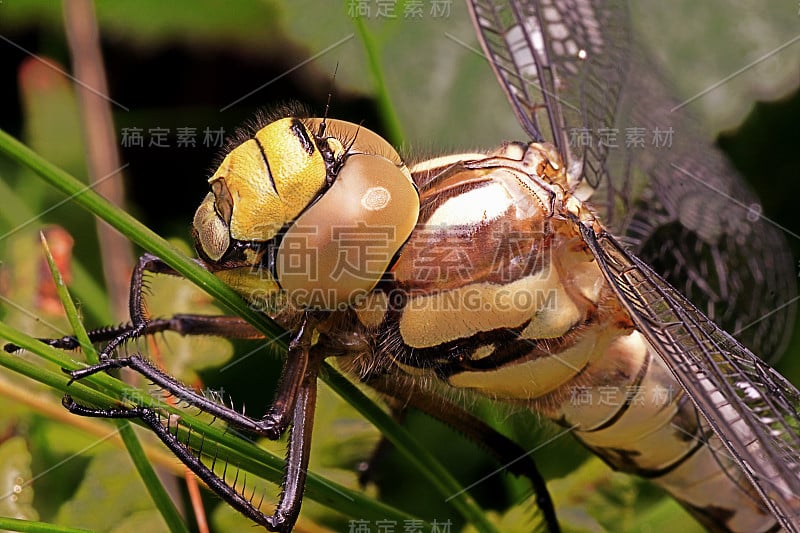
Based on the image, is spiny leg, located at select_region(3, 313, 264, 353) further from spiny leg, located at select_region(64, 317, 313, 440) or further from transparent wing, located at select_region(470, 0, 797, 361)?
transparent wing, located at select_region(470, 0, 797, 361)

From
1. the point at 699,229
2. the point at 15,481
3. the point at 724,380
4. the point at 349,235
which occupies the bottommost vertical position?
the point at 724,380

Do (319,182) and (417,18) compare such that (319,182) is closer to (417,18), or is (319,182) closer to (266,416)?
(266,416)

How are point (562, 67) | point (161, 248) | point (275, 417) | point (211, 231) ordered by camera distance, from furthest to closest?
point (562, 67) → point (275, 417) → point (211, 231) → point (161, 248)

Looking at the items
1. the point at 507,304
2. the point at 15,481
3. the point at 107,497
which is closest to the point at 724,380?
the point at 507,304

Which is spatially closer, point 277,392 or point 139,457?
point 139,457

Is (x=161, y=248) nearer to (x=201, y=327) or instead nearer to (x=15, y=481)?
(x=201, y=327)

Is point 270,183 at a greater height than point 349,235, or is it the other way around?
point 270,183

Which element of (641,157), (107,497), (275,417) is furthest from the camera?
(641,157)

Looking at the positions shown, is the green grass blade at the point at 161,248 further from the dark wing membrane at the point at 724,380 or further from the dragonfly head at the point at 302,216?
the dark wing membrane at the point at 724,380
